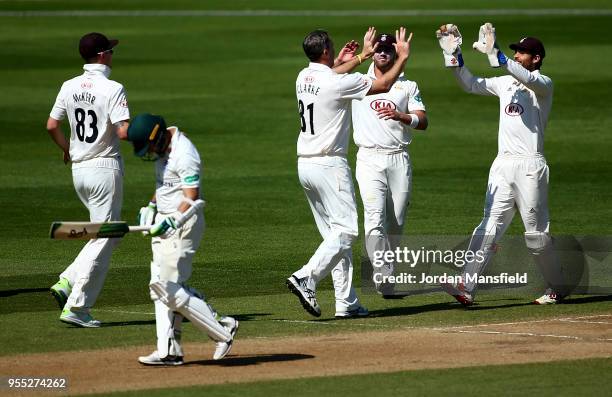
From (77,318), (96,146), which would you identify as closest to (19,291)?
(77,318)

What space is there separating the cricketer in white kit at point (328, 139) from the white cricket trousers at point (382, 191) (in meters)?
1.27

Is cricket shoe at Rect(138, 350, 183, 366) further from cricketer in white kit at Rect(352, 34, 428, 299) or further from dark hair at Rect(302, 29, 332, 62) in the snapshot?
cricketer in white kit at Rect(352, 34, 428, 299)

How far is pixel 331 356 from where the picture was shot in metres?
10.4

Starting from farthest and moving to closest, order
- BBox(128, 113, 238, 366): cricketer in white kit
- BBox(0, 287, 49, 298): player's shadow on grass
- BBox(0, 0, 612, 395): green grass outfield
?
1. BBox(0, 287, 49, 298): player's shadow on grass
2. BBox(0, 0, 612, 395): green grass outfield
3. BBox(128, 113, 238, 366): cricketer in white kit

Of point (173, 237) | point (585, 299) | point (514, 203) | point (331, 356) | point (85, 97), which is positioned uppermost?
point (85, 97)

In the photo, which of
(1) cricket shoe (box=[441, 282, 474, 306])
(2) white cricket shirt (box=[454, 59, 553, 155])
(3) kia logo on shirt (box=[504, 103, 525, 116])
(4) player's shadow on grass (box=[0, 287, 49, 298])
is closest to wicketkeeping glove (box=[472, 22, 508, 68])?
(2) white cricket shirt (box=[454, 59, 553, 155])

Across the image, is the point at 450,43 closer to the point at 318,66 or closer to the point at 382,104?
the point at 382,104

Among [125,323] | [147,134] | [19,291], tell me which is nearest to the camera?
[147,134]

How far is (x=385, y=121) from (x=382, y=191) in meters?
0.69

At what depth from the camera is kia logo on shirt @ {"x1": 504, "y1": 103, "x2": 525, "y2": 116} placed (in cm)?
1278

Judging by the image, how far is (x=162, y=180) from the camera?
33.2 feet

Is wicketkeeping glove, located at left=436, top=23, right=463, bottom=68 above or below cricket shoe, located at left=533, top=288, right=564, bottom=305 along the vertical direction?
above

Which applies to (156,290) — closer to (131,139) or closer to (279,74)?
(131,139)

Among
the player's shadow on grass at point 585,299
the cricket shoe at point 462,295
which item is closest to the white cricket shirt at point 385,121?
the cricket shoe at point 462,295
